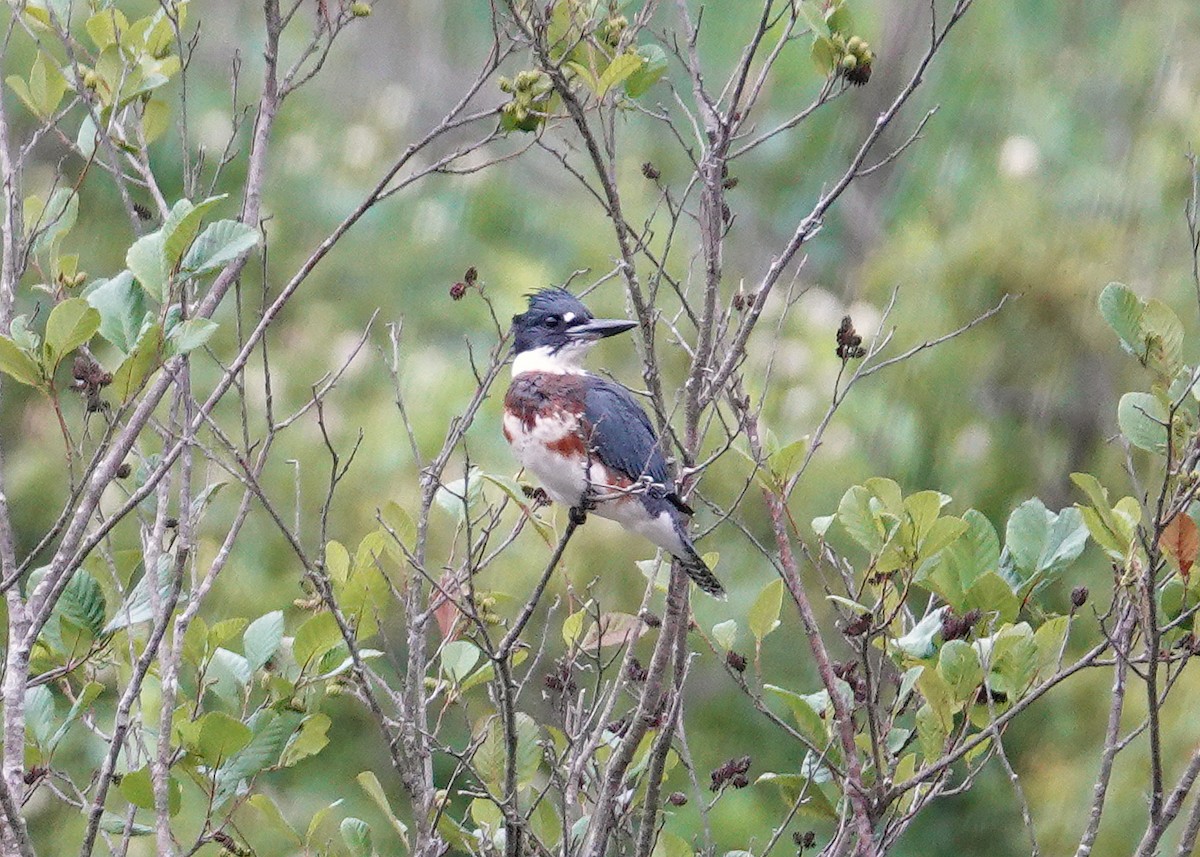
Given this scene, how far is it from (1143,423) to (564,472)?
1.22 metres

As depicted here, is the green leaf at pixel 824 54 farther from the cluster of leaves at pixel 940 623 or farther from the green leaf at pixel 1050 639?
the green leaf at pixel 1050 639

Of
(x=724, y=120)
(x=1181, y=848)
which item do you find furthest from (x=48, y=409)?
(x=1181, y=848)

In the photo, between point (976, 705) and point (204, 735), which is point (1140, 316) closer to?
point (976, 705)

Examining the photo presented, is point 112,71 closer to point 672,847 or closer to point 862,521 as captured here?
point 862,521

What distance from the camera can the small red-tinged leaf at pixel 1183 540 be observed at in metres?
2.21

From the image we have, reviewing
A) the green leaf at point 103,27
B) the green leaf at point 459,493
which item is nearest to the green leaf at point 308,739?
the green leaf at point 459,493

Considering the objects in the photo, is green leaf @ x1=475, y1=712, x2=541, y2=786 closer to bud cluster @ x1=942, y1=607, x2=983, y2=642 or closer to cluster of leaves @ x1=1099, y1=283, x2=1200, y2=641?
bud cluster @ x1=942, y1=607, x2=983, y2=642

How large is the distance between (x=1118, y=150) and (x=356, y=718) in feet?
10.3

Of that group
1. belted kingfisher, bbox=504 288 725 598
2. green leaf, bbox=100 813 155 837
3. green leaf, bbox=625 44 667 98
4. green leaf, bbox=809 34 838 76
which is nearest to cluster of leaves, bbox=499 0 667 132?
Result: green leaf, bbox=625 44 667 98

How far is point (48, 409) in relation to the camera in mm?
5453

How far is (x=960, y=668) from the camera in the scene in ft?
7.36

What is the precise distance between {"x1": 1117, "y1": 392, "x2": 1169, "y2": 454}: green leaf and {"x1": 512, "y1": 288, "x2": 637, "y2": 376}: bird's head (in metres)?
1.38

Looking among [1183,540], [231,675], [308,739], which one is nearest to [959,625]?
[1183,540]

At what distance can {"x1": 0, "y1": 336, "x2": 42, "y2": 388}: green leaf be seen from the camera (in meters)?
1.98
